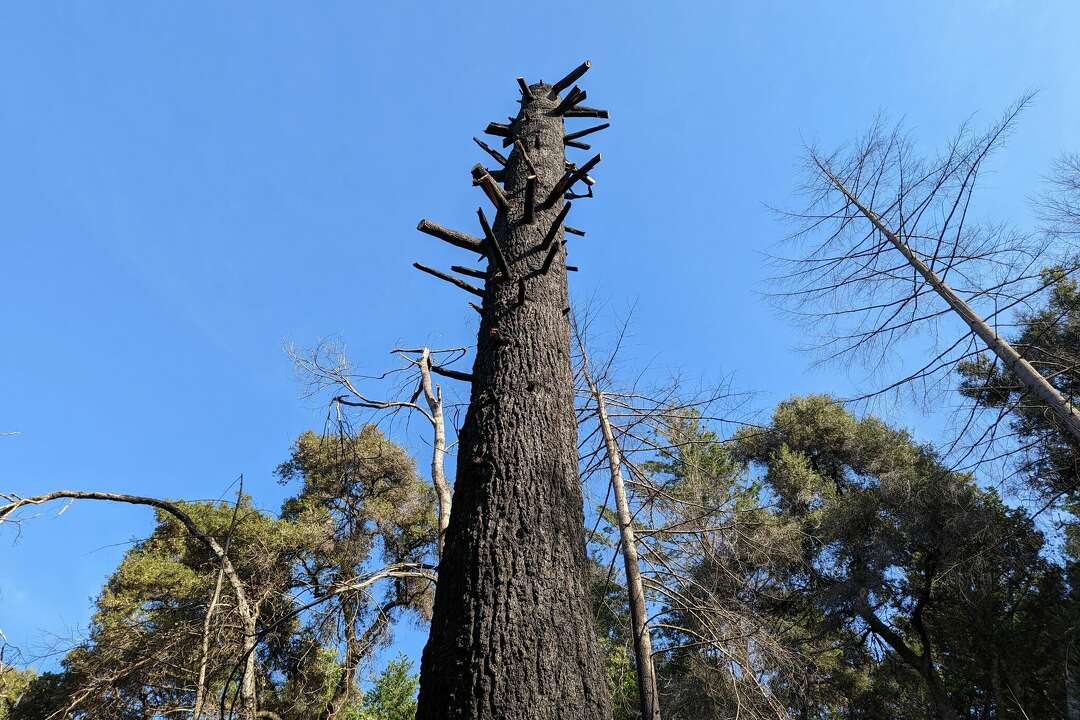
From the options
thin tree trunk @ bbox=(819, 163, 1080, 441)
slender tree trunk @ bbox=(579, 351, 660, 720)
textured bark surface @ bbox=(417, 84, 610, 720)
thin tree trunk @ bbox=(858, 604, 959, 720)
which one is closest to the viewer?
textured bark surface @ bbox=(417, 84, 610, 720)

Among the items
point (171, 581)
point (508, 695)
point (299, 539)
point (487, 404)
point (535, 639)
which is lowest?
point (508, 695)

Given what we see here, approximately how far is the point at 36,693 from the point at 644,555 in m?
11.4

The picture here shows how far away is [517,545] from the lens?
1957mm

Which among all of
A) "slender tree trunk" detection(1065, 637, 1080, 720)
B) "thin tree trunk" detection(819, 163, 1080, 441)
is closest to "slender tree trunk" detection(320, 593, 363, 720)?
"thin tree trunk" detection(819, 163, 1080, 441)

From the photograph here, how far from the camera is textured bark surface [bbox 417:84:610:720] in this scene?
64.8 inches

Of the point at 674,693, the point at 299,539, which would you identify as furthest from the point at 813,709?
the point at 299,539

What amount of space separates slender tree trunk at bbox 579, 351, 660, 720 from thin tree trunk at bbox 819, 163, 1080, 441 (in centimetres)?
352

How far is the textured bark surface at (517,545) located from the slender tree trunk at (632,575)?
7.60 feet

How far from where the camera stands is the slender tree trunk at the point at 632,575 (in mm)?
4188

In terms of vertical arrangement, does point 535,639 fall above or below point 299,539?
below

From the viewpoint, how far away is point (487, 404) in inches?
98.3

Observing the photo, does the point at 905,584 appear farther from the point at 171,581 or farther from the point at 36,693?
the point at 36,693

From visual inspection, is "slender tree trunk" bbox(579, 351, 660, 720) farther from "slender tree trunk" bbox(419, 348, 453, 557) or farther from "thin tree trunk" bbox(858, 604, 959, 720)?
"thin tree trunk" bbox(858, 604, 959, 720)

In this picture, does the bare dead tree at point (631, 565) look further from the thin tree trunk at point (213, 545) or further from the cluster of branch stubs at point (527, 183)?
the thin tree trunk at point (213, 545)
